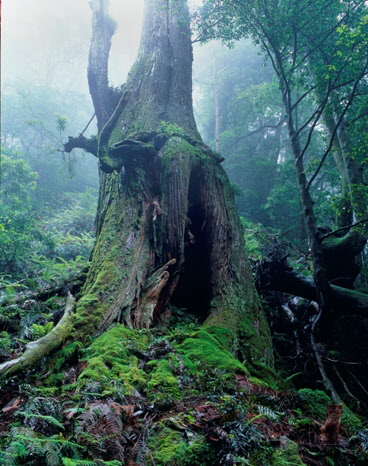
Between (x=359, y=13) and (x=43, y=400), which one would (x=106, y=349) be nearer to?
(x=43, y=400)

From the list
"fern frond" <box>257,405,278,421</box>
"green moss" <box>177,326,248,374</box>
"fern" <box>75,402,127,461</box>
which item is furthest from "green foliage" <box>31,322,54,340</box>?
"fern frond" <box>257,405,278,421</box>

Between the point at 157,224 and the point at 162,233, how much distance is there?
19 cm

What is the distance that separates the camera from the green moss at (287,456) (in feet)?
5.42

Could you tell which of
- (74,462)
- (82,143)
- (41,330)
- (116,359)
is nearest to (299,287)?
(116,359)

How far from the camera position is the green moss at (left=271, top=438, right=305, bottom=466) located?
165 centimetres

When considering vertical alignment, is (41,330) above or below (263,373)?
above

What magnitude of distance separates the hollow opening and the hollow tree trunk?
0.02 m

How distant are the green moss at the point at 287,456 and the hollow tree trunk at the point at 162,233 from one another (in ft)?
6.33

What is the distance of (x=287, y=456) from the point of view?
1715mm

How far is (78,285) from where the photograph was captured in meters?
4.86

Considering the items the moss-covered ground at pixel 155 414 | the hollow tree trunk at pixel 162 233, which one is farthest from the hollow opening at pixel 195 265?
the moss-covered ground at pixel 155 414

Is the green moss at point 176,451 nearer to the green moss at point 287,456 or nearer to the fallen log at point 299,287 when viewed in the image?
the green moss at point 287,456

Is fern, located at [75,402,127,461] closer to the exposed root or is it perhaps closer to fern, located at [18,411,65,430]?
fern, located at [18,411,65,430]

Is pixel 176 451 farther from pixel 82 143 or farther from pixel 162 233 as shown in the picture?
pixel 82 143
